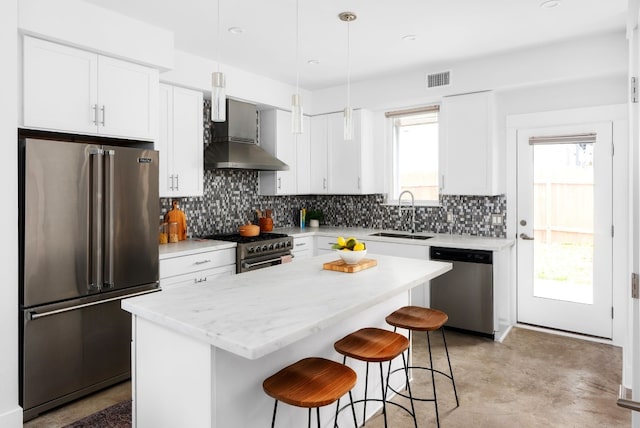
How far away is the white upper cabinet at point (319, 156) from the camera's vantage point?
530 centimetres

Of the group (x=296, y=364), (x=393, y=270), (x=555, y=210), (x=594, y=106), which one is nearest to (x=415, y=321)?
(x=393, y=270)

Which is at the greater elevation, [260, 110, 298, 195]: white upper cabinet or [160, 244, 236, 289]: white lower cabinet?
[260, 110, 298, 195]: white upper cabinet

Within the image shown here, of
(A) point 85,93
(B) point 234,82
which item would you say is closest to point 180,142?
(B) point 234,82

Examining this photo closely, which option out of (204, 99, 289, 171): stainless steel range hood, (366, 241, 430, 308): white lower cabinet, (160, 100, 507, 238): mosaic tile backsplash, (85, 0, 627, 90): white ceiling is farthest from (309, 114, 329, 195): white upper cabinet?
(366, 241, 430, 308): white lower cabinet

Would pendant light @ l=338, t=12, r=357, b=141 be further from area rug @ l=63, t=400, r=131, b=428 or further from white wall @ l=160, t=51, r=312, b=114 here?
area rug @ l=63, t=400, r=131, b=428

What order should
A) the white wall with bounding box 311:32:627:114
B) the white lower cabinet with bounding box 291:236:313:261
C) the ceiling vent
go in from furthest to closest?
the white lower cabinet with bounding box 291:236:313:261
the ceiling vent
the white wall with bounding box 311:32:627:114

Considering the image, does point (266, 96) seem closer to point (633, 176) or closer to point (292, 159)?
point (292, 159)

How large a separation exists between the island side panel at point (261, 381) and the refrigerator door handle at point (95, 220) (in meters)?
1.60

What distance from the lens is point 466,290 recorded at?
3.99m

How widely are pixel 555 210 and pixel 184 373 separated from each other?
12.3ft

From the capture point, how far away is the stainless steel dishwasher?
153 inches

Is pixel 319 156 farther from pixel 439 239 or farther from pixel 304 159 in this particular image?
pixel 439 239

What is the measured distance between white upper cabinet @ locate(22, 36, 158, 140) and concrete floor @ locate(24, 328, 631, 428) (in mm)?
1884

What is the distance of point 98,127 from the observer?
2.95 m
